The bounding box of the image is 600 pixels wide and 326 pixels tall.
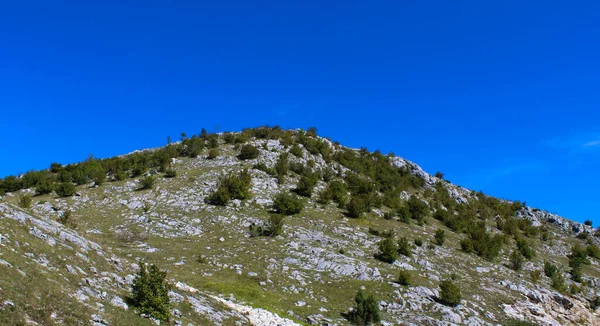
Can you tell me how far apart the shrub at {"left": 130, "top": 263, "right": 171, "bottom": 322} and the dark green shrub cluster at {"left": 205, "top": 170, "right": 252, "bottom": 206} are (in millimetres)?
19937

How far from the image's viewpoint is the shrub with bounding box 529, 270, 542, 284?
3148 centimetres

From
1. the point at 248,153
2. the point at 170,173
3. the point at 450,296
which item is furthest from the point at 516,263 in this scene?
the point at 170,173

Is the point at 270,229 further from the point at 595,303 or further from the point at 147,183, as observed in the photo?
the point at 595,303

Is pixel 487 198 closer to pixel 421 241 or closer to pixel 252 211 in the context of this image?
pixel 421 241

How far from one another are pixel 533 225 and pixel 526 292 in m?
28.6

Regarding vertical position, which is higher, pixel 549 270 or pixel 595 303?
pixel 549 270

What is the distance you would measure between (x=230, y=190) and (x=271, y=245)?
9894mm

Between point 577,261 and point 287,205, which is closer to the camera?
point 287,205

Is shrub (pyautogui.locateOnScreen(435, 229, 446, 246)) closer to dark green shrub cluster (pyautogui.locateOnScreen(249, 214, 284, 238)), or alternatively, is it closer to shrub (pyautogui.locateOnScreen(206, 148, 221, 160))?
dark green shrub cluster (pyautogui.locateOnScreen(249, 214, 284, 238))

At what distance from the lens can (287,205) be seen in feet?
115

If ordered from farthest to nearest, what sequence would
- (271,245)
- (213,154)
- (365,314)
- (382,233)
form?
(213,154)
(382,233)
(271,245)
(365,314)

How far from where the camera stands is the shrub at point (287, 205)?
34844 millimetres

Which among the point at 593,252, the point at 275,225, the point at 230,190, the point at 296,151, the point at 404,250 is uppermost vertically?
the point at 296,151

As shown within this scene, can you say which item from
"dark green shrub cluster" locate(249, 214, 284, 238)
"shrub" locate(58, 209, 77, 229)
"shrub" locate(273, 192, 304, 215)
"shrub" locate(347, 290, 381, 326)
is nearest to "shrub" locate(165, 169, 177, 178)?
"shrub" locate(273, 192, 304, 215)
